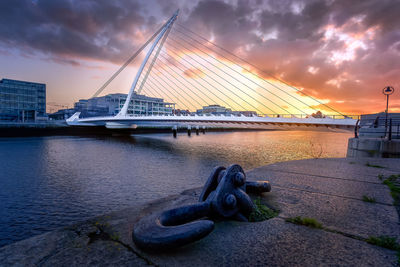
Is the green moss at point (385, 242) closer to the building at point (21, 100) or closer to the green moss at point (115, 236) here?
the green moss at point (115, 236)

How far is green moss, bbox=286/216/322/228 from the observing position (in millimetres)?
2854

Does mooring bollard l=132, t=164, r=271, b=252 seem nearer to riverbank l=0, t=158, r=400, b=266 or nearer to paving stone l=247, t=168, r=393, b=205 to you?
riverbank l=0, t=158, r=400, b=266

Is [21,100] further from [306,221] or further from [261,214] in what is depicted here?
[306,221]

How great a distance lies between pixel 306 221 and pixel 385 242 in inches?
32.4

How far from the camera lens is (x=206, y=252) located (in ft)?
7.52

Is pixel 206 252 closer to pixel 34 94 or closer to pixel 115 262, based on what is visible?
pixel 115 262

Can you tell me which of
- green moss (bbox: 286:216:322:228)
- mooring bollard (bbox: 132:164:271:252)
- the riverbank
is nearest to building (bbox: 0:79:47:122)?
the riverbank

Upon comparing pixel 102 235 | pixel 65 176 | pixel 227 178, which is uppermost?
pixel 227 178

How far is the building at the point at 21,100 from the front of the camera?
70.6 meters

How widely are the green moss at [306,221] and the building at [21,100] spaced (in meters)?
87.1

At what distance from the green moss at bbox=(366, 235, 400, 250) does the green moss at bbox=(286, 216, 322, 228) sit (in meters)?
0.55

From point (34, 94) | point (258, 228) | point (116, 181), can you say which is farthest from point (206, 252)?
point (34, 94)

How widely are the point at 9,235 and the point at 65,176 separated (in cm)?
684

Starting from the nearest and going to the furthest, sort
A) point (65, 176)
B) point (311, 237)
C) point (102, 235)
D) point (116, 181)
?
point (311, 237), point (102, 235), point (116, 181), point (65, 176)
